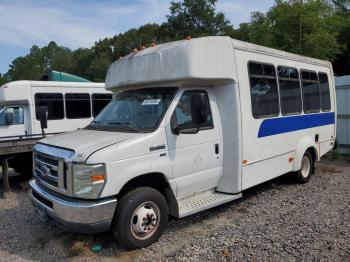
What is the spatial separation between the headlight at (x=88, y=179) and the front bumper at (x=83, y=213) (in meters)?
0.13

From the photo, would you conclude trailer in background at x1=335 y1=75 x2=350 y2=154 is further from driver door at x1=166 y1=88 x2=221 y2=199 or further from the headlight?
the headlight

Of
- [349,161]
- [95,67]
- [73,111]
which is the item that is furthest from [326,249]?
[95,67]

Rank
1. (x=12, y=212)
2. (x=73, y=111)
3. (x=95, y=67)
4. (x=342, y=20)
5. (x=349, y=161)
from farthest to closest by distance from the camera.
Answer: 1. (x=95, y=67)
2. (x=342, y=20)
3. (x=73, y=111)
4. (x=349, y=161)
5. (x=12, y=212)

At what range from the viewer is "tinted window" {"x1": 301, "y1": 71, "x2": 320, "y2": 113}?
27.8 feet

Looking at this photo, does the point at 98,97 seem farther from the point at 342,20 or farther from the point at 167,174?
the point at 342,20

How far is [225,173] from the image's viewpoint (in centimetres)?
629

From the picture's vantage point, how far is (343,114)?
39.6 ft

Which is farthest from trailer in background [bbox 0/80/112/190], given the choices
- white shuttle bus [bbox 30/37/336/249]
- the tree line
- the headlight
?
the headlight

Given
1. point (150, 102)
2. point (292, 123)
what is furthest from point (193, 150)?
point (292, 123)

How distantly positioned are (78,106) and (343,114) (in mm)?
9207

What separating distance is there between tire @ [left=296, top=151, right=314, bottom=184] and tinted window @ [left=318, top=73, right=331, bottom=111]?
137 centimetres

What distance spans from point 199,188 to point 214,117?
1.14 metres

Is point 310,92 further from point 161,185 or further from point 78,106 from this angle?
point 78,106

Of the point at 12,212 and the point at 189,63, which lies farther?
the point at 12,212
